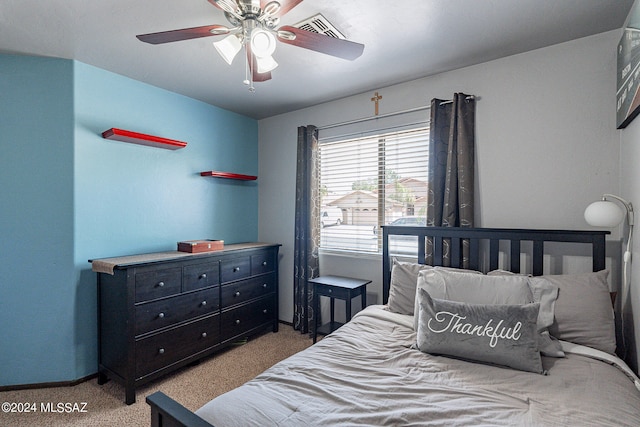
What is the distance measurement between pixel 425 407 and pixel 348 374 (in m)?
0.36

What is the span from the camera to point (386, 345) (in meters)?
1.67

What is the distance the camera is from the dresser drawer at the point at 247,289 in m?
2.88

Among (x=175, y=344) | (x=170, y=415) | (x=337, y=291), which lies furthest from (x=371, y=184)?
(x=170, y=415)

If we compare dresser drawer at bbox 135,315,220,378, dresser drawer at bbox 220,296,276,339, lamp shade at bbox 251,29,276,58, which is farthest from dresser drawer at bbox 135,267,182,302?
lamp shade at bbox 251,29,276,58

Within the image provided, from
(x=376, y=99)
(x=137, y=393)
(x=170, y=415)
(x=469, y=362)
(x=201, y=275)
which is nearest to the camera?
(x=170, y=415)

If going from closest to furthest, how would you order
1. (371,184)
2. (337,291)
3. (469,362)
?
1. (469,362)
2. (337,291)
3. (371,184)

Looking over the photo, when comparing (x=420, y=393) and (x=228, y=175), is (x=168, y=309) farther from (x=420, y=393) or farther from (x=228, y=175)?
(x=420, y=393)

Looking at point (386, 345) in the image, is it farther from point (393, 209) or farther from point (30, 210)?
point (30, 210)

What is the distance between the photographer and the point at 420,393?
121cm

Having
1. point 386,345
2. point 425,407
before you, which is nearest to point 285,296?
point 386,345

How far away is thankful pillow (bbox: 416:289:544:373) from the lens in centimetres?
141

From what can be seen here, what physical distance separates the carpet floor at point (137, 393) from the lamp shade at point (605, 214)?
253cm

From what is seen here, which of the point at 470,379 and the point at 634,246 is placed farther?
the point at 634,246

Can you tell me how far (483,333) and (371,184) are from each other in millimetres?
1818
